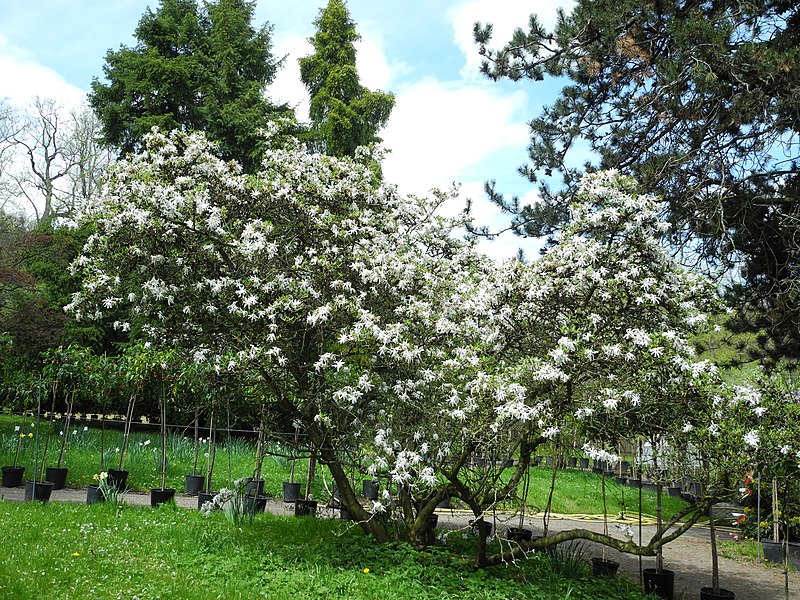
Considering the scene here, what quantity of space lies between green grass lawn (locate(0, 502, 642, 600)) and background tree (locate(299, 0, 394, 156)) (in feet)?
44.2

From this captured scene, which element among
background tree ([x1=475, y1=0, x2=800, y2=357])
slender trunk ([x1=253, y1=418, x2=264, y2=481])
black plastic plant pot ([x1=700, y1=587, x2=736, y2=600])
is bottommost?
black plastic plant pot ([x1=700, y1=587, x2=736, y2=600])

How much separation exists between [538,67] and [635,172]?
193 cm

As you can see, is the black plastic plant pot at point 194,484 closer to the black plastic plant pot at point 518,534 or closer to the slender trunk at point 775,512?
the black plastic plant pot at point 518,534

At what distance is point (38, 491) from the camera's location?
811cm

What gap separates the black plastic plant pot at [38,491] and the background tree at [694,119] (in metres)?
6.53

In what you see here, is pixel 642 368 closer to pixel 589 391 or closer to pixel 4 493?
pixel 589 391

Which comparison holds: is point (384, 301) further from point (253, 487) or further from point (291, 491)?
point (291, 491)

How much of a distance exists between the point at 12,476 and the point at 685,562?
30.7ft

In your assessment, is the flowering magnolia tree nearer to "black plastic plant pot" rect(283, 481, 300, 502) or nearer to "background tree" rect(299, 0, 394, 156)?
"black plastic plant pot" rect(283, 481, 300, 502)

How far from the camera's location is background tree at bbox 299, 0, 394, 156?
18.6m

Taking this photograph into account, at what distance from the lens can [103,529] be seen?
6.53 m

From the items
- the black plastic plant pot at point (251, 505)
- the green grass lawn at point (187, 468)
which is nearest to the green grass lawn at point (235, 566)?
the black plastic plant pot at point (251, 505)

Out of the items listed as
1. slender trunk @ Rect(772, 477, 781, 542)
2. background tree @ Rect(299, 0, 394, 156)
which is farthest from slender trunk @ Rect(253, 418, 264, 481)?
background tree @ Rect(299, 0, 394, 156)

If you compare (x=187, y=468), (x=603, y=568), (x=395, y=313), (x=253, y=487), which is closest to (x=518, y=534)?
(x=603, y=568)
